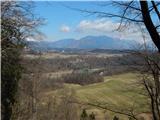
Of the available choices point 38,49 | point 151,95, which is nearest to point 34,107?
point 38,49

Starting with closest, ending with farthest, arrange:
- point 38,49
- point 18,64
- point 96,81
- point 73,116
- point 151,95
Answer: point 151,95 < point 38,49 < point 18,64 < point 73,116 < point 96,81

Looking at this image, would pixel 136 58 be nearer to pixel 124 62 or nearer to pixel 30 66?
pixel 124 62

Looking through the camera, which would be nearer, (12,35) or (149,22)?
(149,22)

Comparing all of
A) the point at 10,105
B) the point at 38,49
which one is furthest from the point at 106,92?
the point at 38,49

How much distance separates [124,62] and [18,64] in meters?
13.9

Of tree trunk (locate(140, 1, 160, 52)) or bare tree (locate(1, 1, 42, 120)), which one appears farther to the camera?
bare tree (locate(1, 1, 42, 120))

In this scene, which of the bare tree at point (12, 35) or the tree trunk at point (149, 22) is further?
Answer: the bare tree at point (12, 35)

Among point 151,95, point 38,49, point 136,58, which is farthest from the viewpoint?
point 38,49

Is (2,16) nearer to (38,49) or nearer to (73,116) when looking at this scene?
(38,49)

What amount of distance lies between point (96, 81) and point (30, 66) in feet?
428

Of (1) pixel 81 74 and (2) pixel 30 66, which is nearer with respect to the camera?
(2) pixel 30 66

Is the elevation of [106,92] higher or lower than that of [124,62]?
lower

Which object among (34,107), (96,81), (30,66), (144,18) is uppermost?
(144,18)

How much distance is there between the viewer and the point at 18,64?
74.6ft
